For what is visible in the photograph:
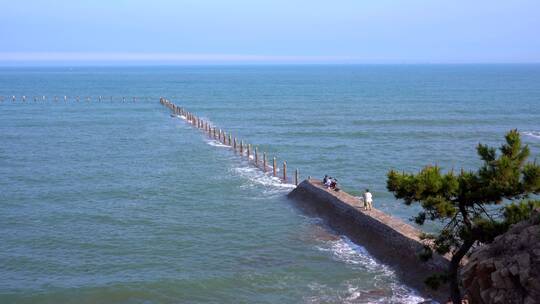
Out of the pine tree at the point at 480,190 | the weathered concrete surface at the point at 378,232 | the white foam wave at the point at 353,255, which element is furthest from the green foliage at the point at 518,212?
the white foam wave at the point at 353,255

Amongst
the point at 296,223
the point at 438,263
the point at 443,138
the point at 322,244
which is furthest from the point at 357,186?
the point at 443,138

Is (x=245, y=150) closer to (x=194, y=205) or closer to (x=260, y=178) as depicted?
(x=260, y=178)

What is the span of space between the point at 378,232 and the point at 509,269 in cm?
1489

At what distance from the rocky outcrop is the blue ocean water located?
8.33 metres

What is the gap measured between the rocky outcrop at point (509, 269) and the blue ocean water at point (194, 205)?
27.3ft

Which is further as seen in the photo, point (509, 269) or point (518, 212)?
point (518, 212)

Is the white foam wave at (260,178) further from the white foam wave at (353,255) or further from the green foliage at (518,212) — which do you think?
the green foliage at (518,212)

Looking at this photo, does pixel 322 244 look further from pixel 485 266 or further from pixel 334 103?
pixel 334 103

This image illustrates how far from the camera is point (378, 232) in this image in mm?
28891

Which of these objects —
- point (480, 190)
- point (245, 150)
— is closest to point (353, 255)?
point (480, 190)

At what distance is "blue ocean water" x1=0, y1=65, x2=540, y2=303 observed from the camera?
989 inches

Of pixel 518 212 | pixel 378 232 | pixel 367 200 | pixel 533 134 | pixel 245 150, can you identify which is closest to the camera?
pixel 518 212

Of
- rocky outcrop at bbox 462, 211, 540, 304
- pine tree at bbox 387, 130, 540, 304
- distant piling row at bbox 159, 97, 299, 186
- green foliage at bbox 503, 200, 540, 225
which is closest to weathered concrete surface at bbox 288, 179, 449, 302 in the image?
pine tree at bbox 387, 130, 540, 304

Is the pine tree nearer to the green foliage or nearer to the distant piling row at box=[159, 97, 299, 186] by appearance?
the green foliage
